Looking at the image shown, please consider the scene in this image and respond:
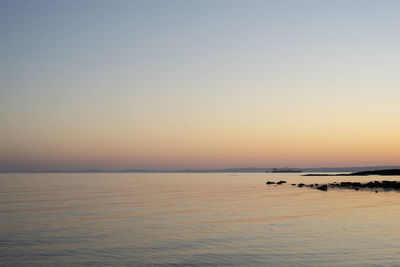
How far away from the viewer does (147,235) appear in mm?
25719

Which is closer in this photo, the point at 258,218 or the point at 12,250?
the point at 12,250

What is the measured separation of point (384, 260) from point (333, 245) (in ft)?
12.5

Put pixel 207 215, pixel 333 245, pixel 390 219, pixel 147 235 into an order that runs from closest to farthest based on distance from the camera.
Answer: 1. pixel 333 245
2. pixel 147 235
3. pixel 390 219
4. pixel 207 215

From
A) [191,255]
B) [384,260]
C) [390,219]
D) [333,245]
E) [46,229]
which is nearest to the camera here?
[384,260]

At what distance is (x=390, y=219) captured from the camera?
3272 cm

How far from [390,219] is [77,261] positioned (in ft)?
87.9

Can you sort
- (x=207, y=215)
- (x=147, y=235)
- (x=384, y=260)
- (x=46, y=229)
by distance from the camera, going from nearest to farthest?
(x=384, y=260), (x=147, y=235), (x=46, y=229), (x=207, y=215)

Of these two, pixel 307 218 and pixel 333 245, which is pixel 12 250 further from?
pixel 307 218

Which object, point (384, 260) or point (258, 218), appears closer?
point (384, 260)

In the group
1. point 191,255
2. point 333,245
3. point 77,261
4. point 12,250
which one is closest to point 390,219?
point 333,245

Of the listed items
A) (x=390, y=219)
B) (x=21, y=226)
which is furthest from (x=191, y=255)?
(x=390, y=219)

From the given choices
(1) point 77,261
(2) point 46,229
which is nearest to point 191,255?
(1) point 77,261

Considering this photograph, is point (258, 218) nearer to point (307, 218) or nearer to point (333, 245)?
point (307, 218)

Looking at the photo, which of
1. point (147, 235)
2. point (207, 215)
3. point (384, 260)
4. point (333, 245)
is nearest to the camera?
point (384, 260)
